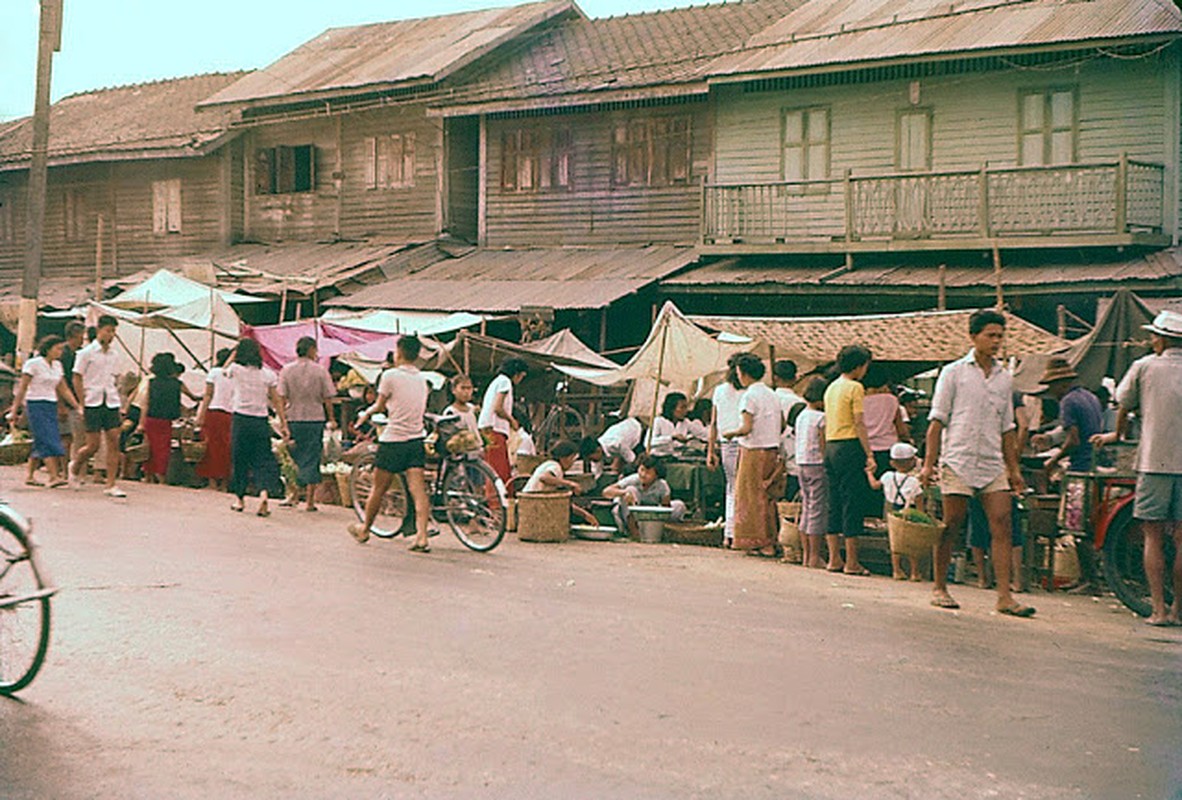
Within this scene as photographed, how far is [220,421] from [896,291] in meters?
9.40

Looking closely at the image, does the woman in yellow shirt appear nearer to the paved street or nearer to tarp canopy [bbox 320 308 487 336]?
the paved street

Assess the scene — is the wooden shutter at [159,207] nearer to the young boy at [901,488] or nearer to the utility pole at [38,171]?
the utility pole at [38,171]

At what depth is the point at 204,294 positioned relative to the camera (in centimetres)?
2242

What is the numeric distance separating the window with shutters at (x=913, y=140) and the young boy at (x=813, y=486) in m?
11.3

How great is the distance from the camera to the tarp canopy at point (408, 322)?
21.0 metres

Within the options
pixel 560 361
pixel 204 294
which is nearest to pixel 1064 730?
pixel 560 361

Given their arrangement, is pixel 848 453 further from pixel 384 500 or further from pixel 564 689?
pixel 564 689

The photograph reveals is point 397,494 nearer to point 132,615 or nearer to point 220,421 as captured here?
point 220,421

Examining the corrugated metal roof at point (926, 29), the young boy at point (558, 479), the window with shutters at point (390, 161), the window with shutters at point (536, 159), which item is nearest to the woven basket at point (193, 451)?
the young boy at point (558, 479)

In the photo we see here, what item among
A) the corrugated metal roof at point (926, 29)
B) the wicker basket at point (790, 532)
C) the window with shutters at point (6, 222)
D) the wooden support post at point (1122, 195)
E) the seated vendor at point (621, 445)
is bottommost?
the wicker basket at point (790, 532)

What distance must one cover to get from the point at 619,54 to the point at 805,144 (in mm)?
5278

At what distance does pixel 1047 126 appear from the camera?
829 inches

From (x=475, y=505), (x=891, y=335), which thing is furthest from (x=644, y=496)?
(x=891, y=335)

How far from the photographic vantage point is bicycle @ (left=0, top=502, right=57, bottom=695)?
618 cm
